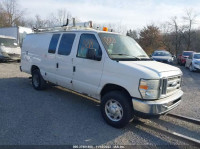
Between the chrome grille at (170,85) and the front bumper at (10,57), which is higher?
the front bumper at (10,57)

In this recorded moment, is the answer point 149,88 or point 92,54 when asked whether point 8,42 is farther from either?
point 149,88

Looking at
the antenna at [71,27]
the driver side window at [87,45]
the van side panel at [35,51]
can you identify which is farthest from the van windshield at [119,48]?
the van side panel at [35,51]

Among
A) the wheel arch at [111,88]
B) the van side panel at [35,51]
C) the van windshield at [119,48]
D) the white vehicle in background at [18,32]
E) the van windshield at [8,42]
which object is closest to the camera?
the wheel arch at [111,88]

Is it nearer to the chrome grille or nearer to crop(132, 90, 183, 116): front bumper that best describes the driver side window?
crop(132, 90, 183, 116): front bumper

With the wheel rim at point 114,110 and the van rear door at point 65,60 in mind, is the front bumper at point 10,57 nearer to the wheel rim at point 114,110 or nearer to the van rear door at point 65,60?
the van rear door at point 65,60

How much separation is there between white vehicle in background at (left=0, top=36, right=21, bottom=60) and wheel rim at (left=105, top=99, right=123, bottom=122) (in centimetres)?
1222

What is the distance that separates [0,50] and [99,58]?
12.1 metres

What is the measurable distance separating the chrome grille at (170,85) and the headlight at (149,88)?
6.7 inches

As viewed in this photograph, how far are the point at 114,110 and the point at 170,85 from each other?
4.40 feet

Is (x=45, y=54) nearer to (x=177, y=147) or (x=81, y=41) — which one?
(x=81, y=41)

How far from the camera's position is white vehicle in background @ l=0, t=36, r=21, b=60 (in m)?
12.7

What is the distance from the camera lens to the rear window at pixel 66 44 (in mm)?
4512

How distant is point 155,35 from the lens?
92.1 ft

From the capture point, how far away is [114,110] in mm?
3537
